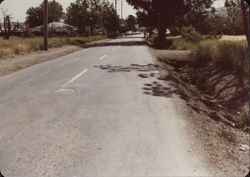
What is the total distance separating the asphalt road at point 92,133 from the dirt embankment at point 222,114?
42 cm

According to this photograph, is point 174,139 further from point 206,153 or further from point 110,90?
point 110,90

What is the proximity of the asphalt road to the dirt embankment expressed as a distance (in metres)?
0.42

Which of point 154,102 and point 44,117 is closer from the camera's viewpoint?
point 44,117

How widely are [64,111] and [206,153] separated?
393 cm

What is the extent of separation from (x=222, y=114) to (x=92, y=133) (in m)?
4.68

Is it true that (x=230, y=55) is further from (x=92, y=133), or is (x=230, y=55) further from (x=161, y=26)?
(x=161, y=26)

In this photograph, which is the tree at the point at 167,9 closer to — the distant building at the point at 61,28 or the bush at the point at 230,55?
the bush at the point at 230,55

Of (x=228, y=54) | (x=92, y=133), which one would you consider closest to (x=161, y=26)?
(x=228, y=54)

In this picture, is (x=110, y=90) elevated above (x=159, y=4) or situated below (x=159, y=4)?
Result: below

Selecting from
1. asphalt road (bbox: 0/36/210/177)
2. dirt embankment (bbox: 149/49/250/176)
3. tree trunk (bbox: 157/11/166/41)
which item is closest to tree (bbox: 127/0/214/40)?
tree trunk (bbox: 157/11/166/41)

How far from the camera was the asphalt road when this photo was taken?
5.34 metres

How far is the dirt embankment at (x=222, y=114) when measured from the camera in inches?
239

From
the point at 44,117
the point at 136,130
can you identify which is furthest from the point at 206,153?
the point at 44,117

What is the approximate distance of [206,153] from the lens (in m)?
6.10
